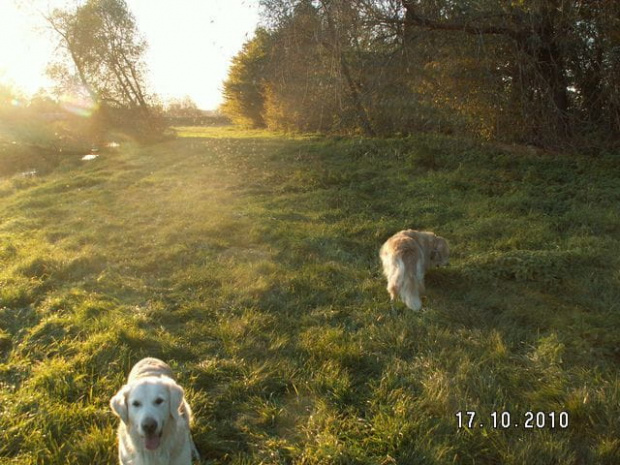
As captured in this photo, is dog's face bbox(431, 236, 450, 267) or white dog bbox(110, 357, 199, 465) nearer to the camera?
white dog bbox(110, 357, 199, 465)

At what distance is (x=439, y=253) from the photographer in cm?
617

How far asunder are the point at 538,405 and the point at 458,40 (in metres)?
9.72

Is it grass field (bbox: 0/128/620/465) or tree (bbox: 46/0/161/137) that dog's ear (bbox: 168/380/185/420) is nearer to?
grass field (bbox: 0/128/620/465)

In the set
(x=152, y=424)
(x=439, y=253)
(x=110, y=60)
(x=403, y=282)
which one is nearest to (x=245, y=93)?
(x=110, y=60)

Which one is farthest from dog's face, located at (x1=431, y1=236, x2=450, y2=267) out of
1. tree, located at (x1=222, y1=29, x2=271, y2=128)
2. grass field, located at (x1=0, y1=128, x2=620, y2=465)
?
tree, located at (x1=222, y1=29, x2=271, y2=128)

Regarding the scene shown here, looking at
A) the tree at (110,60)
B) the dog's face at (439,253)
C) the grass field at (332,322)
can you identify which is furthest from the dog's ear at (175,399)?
the tree at (110,60)

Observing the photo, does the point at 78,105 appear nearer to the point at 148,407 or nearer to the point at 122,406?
the point at 122,406

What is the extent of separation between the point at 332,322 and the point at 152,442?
2.58 metres

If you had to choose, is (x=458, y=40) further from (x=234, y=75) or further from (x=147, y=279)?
(x=234, y=75)

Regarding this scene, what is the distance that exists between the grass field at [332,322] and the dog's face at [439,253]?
0.18 metres

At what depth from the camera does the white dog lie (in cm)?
289

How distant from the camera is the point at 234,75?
34312mm

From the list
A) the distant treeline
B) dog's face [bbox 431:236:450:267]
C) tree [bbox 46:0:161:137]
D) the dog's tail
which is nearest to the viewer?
the dog's tail

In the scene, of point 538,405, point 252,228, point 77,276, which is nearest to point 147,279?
point 77,276
